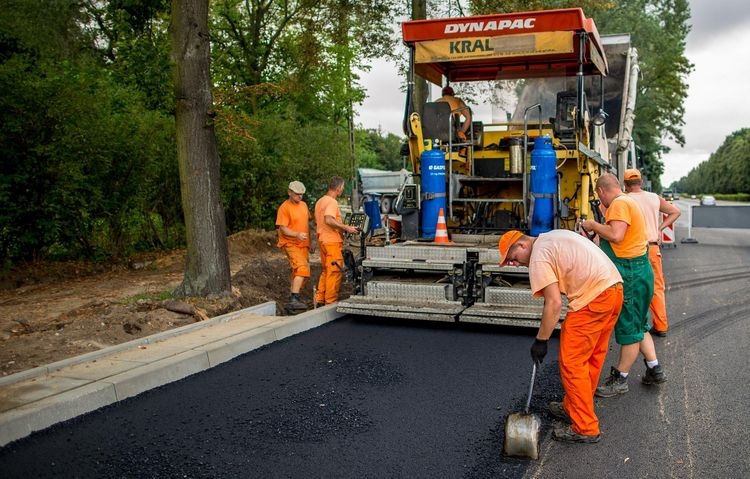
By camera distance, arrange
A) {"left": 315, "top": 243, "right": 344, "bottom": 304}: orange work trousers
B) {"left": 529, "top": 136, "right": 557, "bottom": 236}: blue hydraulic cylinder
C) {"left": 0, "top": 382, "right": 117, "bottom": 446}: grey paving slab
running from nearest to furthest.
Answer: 1. {"left": 0, "top": 382, "right": 117, "bottom": 446}: grey paving slab
2. {"left": 529, "top": 136, "right": 557, "bottom": 236}: blue hydraulic cylinder
3. {"left": 315, "top": 243, "right": 344, "bottom": 304}: orange work trousers

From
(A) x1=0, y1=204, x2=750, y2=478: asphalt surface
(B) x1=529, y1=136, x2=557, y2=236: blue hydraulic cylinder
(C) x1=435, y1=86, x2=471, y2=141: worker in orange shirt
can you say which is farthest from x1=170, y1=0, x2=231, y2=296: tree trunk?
(B) x1=529, y1=136, x2=557, y2=236: blue hydraulic cylinder

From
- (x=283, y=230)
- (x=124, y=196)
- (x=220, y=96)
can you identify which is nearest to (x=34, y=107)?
(x=124, y=196)

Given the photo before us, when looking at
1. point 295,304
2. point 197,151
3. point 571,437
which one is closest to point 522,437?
point 571,437

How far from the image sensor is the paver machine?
278 inches

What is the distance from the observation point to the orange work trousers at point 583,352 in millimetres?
4008

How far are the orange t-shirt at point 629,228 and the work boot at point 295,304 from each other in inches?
170

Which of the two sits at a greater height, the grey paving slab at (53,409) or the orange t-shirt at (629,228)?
the orange t-shirt at (629,228)

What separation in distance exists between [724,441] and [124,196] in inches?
391

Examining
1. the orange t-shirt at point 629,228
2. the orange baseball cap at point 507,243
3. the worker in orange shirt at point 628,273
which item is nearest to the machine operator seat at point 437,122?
the worker in orange shirt at point 628,273

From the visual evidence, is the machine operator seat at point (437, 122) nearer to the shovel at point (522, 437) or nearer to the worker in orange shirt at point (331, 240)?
the worker in orange shirt at point (331, 240)

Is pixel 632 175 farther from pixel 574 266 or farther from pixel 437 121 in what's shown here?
pixel 574 266

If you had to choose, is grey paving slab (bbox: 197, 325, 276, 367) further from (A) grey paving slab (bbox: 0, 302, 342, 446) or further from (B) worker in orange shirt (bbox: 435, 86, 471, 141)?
(B) worker in orange shirt (bbox: 435, 86, 471, 141)

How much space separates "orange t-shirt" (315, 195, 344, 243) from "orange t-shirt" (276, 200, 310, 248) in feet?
0.54

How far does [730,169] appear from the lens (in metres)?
96.8
